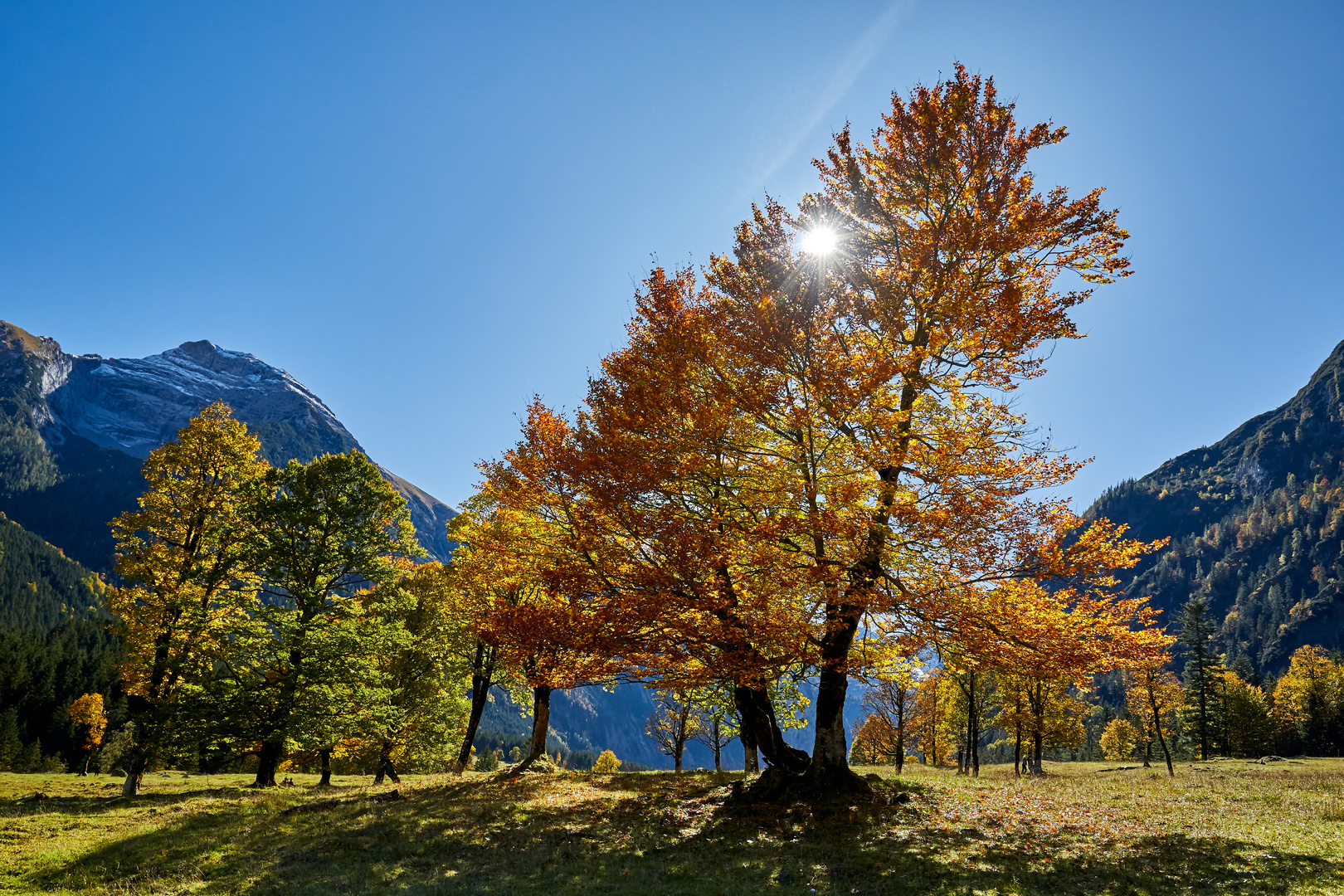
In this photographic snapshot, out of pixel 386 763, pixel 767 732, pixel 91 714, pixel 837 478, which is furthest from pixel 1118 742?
pixel 91 714

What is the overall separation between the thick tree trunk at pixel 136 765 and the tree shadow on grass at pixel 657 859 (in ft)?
22.5

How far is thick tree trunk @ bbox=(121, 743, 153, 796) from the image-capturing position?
65.8 feet

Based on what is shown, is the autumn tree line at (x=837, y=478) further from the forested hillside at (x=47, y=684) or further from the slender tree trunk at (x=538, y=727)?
the forested hillside at (x=47, y=684)

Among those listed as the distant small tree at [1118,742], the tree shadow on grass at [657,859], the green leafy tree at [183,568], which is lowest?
the distant small tree at [1118,742]

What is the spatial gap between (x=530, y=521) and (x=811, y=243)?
1085 cm

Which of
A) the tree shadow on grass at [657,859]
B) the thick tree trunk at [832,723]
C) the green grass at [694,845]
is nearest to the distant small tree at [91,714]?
the green grass at [694,845]

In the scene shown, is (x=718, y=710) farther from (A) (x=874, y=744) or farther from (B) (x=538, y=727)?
(A) (x=874, y=744)

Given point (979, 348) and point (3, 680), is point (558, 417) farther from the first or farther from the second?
point (3, 680)

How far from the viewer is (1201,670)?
73375 millimetres

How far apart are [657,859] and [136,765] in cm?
2020

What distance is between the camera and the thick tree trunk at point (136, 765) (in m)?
20.0

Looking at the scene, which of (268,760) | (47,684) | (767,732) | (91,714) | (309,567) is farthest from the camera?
(47,684)

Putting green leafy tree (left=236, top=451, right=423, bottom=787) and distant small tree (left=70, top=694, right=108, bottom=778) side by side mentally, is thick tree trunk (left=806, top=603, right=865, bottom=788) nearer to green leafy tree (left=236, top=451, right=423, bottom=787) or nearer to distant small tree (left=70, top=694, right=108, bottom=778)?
green leafy tree (left=236, top=451, right=423, bottom=787)

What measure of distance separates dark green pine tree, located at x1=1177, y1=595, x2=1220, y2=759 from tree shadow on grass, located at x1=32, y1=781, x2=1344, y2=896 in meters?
74.5
